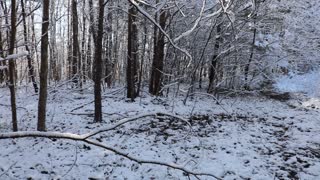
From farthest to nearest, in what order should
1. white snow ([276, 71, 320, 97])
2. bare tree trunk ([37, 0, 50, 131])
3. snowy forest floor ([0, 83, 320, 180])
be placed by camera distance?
white snow ([276, 71, 320, 97])
bare tree trunk ([37, 0, 50, 131])
snowy forest floor ([0, 83, 320, 180])

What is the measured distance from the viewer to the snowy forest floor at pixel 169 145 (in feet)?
20.6

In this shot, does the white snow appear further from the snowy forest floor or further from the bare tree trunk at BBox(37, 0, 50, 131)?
the bare tree trunk at BBox(37, 0, 50, 131)

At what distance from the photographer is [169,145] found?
26.1 ft

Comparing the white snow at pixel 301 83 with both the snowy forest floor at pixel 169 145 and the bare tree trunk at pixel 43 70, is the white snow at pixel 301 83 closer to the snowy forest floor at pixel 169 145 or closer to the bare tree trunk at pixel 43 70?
the snowy forest floor at pixel 169 145

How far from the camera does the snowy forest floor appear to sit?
627 centimetres

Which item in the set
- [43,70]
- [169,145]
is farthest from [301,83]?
[43,70]

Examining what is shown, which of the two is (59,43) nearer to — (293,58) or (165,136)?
(293,58)

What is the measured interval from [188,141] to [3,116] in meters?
5.66

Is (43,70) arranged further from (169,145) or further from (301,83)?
(301,83)

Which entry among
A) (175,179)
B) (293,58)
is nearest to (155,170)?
(175,179)

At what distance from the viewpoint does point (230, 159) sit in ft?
23.6

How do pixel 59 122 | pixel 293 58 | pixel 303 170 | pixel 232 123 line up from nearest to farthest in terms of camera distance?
pixel 303 170 < pixel 59 122 < pixel 232 123 < pixel 293 58

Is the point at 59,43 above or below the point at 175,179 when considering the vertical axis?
above

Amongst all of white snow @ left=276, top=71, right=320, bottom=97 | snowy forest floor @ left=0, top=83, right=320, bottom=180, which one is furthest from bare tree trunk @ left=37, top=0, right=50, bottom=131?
white snow @ left=276, top=71, right=320, bottom=97
